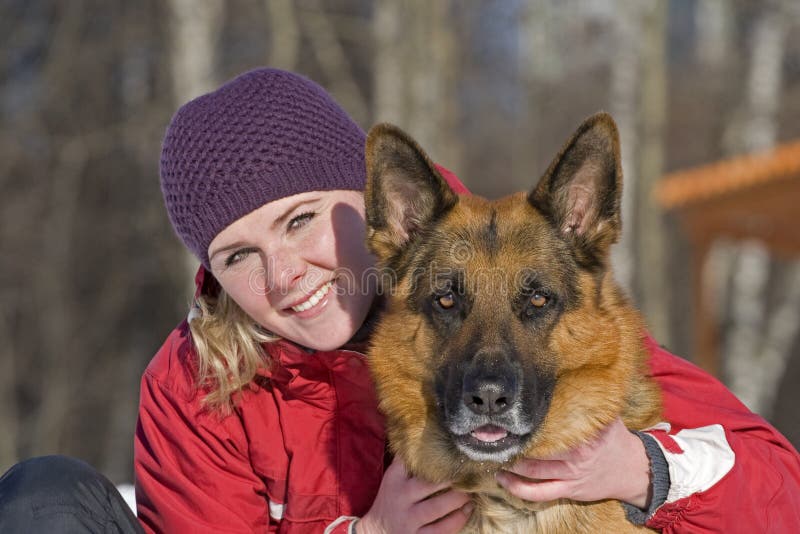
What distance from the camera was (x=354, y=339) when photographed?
312cm

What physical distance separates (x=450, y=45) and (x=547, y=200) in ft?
36.5

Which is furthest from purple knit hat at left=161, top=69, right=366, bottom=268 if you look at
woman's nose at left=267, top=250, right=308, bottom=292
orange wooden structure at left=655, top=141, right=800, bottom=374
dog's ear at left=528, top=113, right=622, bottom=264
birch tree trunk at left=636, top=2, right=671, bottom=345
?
birch tree trunk at left=636, top=2, right=671, bottom=345

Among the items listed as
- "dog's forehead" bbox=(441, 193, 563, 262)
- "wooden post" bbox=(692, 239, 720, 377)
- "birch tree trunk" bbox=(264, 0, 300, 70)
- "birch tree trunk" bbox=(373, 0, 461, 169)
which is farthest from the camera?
"birch tree trunk" bbox=(373, 0, 461, 169)

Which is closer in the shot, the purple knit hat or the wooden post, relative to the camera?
the purple knit hat

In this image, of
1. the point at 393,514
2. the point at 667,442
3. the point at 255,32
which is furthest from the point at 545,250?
the point at 255,32

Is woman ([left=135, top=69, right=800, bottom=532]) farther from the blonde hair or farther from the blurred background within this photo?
the blurred background

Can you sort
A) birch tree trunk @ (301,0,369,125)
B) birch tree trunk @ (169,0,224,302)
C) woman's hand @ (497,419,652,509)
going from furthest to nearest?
birch tree trunk @ (301,0,369,125) < birch tree trunk @ (169,0,224,302) < woman's hand @ (497,419,652,509)

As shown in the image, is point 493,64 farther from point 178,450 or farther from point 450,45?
point 178,450

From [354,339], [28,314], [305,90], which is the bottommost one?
[28,314]

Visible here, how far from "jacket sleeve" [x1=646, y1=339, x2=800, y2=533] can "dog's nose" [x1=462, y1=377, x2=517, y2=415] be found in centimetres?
51

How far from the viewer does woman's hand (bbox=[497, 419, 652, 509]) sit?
8.50ft

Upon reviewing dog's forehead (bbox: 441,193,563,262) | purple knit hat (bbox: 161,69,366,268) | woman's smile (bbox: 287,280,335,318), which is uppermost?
purple knit hat (bbox: 161,69,366,268)

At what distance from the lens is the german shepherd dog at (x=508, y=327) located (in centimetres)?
262

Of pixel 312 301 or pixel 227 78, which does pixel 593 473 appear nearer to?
pixel 312 301
